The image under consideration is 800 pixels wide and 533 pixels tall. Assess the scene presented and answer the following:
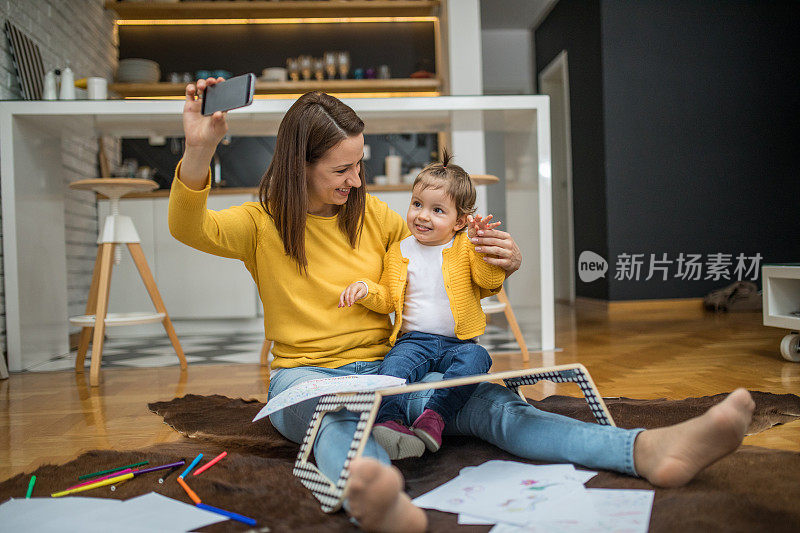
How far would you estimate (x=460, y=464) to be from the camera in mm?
1272

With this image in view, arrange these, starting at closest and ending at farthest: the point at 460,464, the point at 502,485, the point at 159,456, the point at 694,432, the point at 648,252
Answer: the point at 694,432 → the point at 502,485 → the point at 460,464 → the point at 159,456 → the point at 648,252

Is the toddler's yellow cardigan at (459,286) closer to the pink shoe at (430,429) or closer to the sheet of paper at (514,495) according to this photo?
the pink shoe at (430,429)

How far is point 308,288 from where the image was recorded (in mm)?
1467

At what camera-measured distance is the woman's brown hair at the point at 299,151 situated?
4.54 feet

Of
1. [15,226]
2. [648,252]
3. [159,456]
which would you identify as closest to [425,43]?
[648,252]

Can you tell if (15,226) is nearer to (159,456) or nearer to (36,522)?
(159,456)

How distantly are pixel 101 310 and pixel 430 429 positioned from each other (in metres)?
1.80

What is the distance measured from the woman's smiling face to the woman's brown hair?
0.05 feet

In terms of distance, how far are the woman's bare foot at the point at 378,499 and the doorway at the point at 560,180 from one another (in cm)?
520

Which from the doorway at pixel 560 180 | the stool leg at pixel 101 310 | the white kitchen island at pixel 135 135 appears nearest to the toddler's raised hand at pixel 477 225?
the white kitchen island at pixel 135 135

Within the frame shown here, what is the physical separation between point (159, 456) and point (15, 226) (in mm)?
1881

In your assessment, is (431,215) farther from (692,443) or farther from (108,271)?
(108,271)

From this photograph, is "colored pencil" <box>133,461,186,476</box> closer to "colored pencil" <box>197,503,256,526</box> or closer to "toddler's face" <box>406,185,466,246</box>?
"colored pencil" <box>197,503,256,526</box>

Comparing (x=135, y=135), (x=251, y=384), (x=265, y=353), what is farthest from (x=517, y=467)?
(x=135, y=135)
